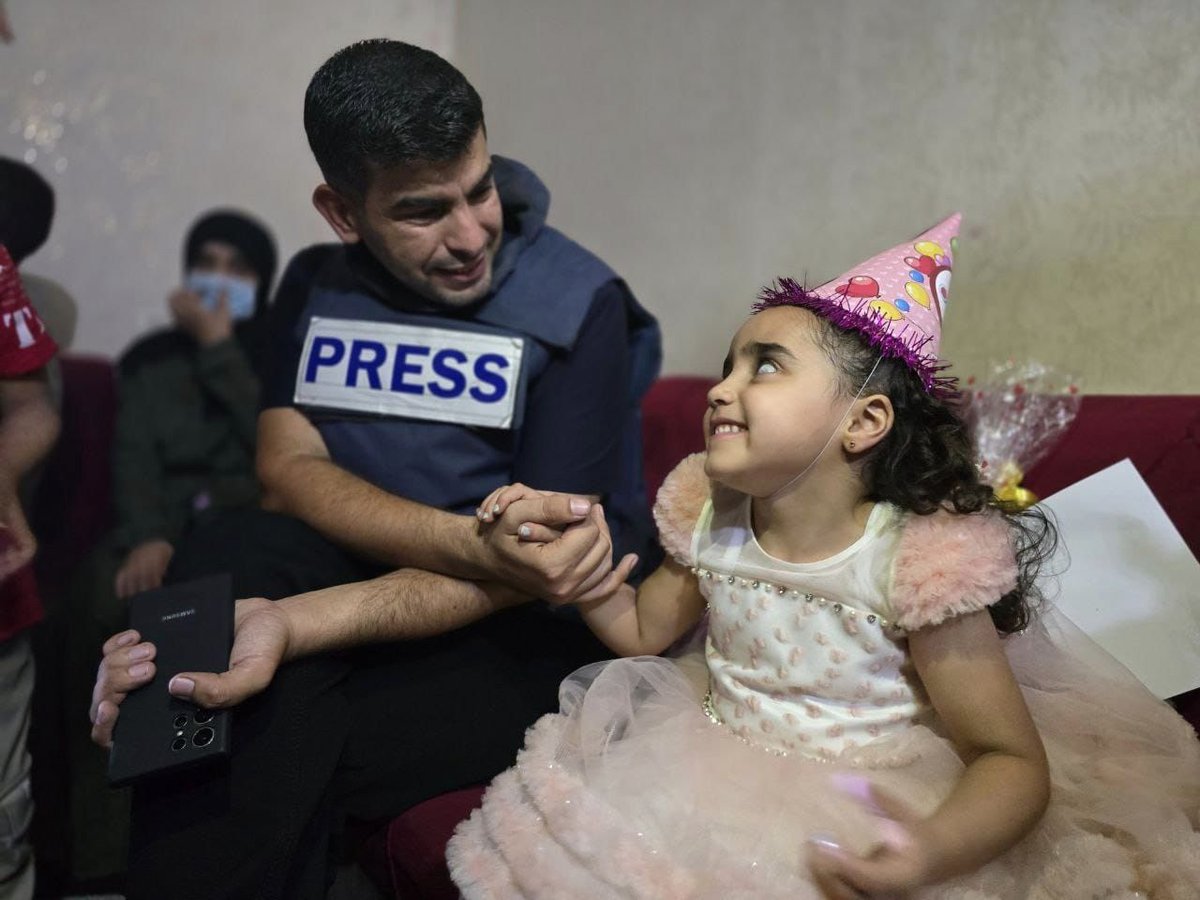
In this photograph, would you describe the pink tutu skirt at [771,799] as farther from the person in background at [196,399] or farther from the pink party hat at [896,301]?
the person in background at [196,399]

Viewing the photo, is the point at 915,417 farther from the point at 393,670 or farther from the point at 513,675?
the point at 393,670

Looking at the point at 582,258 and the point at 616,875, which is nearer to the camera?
the point at 616,875

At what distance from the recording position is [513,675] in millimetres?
1313

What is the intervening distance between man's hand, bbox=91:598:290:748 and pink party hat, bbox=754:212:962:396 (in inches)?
26.6

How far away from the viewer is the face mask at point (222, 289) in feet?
7.54

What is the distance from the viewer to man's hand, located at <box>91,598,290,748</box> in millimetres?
1029

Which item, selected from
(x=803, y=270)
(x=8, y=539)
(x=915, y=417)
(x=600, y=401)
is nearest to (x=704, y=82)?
(x=803, y=270)

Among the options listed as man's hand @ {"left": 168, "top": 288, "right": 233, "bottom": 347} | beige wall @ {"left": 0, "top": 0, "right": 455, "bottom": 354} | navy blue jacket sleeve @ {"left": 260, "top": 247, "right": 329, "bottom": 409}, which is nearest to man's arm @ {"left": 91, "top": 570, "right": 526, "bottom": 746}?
navy blue jacket sleeve @ {"left": 260, "top": 247, "right": 329, "bottom": 409}

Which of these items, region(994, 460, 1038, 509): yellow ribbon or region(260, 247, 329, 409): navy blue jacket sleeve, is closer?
region(994, 460, 1038, 509): yellow ribbon

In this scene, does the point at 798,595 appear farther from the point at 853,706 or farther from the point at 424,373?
the point at 424,373

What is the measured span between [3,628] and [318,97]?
826 mm

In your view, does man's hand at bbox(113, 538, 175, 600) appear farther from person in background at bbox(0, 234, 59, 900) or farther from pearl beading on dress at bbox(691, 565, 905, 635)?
pearl beading on dress at bbox(691, 565, 905, 635)

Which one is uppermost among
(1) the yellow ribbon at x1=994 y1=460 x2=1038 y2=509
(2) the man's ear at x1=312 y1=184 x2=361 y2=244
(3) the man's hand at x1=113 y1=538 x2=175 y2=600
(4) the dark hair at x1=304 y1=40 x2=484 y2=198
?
(4) the dark hair at x1=304 y1=40 x2=484 y2=198

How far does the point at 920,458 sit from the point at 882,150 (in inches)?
31.1
